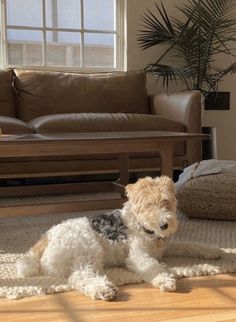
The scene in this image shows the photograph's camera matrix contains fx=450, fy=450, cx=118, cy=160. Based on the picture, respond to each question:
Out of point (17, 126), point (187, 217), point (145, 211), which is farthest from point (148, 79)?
point (145, 211)

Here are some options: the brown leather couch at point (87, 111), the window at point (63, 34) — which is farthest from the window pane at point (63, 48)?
the brown leather couch at point (87, 111)

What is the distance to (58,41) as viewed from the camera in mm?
3602

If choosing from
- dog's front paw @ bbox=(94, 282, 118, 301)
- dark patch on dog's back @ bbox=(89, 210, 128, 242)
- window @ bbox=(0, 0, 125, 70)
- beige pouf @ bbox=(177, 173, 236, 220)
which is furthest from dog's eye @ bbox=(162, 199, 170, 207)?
window @ bbox=(0, 0, 125, 70)

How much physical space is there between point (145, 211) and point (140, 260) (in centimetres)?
15

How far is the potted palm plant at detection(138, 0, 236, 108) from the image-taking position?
3467mm

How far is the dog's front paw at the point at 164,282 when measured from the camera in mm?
1271

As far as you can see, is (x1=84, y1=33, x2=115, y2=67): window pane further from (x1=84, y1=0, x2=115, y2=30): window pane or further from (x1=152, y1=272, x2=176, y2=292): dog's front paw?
(x1=152, y1=272, x2=176, y2=292): dog's front paw

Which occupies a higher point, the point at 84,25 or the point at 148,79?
the point at 84,25

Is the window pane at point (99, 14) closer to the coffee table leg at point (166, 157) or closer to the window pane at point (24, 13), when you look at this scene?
the window pane at point (24, 13)

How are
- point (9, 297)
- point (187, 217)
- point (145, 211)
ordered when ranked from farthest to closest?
1. point (187, 217)
2. point (145, 211)
3. point (9, 297)

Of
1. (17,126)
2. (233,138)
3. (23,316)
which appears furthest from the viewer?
(233,138)

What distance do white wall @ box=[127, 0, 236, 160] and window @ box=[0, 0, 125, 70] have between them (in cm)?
9

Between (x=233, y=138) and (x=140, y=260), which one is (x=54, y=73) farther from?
(x=140, y=260)

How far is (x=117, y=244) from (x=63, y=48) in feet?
8.31
